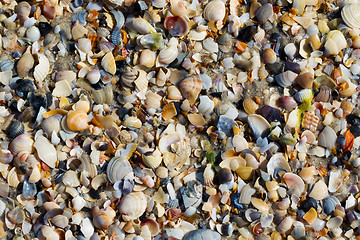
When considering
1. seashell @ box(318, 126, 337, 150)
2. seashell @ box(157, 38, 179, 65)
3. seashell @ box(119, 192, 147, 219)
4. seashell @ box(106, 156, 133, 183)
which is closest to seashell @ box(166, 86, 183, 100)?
seashell @ box(157, 38, 179, 65)

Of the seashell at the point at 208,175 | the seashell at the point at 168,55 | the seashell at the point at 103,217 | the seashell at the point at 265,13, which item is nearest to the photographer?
the seashell at the point at 103,217

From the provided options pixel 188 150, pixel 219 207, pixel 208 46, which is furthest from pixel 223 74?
pixel 219 207

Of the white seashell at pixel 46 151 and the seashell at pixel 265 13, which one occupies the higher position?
the seashell at pixel 265 13

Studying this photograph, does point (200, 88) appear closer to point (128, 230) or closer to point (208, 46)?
point (208, 46)

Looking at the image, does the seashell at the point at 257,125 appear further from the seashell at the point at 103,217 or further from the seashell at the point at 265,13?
the seashell at the point at 103,217

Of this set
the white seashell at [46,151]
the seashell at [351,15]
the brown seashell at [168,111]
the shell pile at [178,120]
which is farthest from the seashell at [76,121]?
the seashell at [351,15]

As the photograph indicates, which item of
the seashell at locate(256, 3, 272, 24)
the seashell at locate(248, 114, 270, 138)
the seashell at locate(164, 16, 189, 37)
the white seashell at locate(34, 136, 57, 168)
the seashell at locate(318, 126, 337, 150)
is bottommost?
the white seashell at locate(34, 136, 57, 168)

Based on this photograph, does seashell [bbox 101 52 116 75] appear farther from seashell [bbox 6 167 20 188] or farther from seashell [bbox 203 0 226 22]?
seashell [bbox 6 167 20 188]
